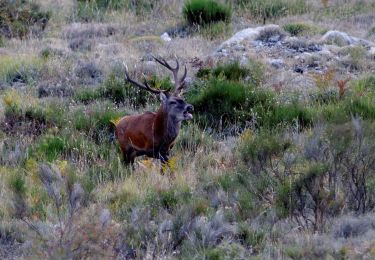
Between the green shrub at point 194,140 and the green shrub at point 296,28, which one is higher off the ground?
the green shrub at point 194,140

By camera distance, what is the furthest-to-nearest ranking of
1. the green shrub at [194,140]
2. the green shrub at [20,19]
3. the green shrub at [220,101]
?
the green shrub at [20,19] < the green shrub at [220,101] < the green shrub at [194,140]

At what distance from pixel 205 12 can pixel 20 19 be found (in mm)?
3599

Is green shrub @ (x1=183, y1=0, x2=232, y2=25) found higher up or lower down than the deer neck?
lower down

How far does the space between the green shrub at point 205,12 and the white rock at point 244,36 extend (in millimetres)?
1741

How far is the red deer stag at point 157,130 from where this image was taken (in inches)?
371

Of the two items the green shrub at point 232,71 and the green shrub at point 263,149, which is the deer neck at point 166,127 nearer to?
the green shrub at point 263,149

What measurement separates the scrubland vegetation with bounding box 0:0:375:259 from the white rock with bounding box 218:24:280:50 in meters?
0.17

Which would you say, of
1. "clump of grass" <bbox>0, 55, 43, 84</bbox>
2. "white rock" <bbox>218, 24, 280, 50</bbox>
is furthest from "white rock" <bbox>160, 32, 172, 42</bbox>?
"clump of grass" <bbox>0, 55, 43, 84</bbox>

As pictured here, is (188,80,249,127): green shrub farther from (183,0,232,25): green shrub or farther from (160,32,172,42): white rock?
(183,0,232,25): green shrub

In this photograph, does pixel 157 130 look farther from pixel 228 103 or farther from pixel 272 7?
pixel 272 7

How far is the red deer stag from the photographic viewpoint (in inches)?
371

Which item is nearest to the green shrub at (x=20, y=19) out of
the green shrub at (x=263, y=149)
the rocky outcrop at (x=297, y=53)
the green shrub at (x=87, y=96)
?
the rocky outcrop at (x=297, y=53)

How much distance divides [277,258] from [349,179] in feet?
5.98

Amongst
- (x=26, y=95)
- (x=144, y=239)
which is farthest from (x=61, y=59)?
(x=144, y=239)
